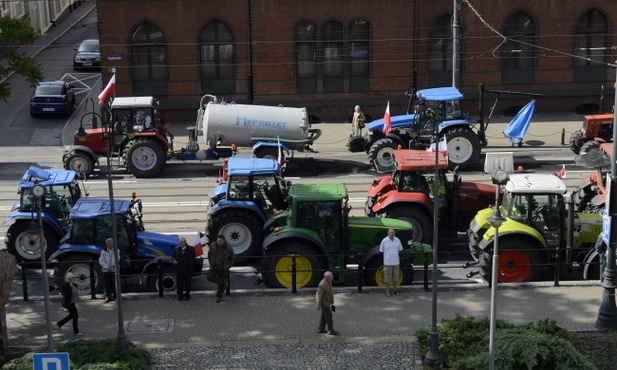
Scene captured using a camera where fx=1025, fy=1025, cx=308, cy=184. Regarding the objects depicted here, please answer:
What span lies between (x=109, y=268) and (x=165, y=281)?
1.52 m

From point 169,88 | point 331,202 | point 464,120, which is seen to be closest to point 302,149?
point 464,120

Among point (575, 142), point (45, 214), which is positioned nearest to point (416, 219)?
point (45, 214)

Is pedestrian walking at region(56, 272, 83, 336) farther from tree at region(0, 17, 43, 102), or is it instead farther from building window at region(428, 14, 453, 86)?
building window at region(428, 14, 453, 86)


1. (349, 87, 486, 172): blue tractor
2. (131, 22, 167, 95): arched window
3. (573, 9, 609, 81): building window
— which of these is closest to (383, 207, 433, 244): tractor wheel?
(349, 87, 486, 172): blue tractor

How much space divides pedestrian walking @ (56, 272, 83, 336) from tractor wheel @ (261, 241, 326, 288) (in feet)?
13.4

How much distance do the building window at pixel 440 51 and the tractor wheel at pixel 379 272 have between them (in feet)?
70.8

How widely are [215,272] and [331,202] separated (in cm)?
284

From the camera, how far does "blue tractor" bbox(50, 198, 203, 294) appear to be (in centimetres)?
2152

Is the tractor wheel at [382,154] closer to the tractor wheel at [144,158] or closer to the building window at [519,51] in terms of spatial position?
the tractor wheel at [144,158]

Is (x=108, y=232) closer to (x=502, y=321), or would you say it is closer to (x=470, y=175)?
(x=502, y=321)

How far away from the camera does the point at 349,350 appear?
18.6 m

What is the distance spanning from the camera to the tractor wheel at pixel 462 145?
108 ft

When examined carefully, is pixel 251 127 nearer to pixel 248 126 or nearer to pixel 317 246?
pixel 248 126

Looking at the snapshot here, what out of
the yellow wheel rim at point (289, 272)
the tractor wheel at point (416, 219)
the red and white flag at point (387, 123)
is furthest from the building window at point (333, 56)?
the yellow wheel rim at point (289, 272)
